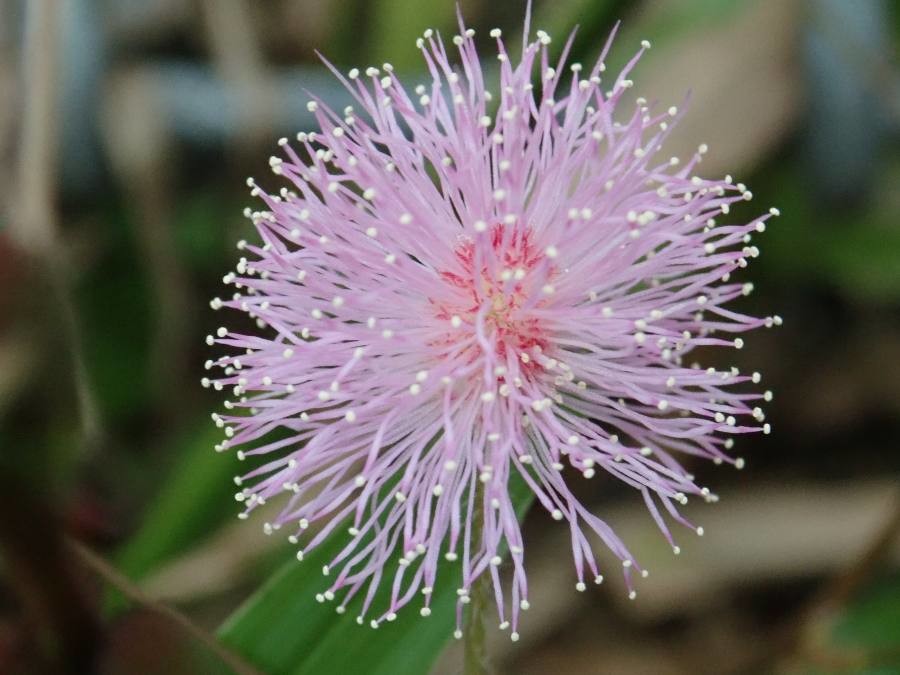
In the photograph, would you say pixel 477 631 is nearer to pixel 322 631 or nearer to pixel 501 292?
pixel 322 631

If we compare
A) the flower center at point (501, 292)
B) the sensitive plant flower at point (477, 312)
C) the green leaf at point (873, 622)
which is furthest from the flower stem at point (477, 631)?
the green leaf at point (873, 622)

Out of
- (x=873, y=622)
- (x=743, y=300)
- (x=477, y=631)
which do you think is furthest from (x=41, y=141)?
(x=873, y=622)

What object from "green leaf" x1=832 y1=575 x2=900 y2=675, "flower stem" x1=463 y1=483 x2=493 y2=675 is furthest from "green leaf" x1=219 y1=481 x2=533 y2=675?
"green leaf" x1=832 y1=575 x2=900 y2=675

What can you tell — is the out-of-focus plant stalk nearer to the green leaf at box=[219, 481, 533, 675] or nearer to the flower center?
the green leaf at box=[219, 481, 533, 675]

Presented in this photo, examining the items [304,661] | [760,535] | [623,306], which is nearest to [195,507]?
[304,661]

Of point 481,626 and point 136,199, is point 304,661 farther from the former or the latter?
point 136,199

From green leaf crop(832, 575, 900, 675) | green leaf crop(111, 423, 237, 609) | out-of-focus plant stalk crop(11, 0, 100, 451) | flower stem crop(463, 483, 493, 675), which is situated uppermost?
out-of-focus plant stalk crop(11, 0, 100, 451)
